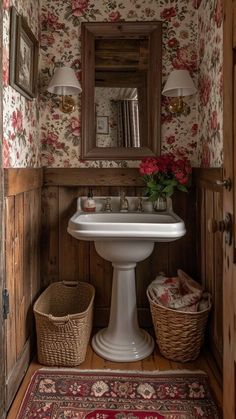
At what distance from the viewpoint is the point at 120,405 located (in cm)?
156

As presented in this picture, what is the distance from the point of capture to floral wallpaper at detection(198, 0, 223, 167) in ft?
5.79

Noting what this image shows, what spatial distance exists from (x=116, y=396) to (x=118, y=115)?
5.24 ft

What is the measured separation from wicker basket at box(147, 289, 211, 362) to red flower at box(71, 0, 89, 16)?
1.85m

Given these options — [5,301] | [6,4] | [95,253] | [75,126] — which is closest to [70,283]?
[95,253]

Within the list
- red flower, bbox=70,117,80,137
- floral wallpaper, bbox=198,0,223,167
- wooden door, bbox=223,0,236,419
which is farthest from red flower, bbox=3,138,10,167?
floral wallpaper, bbox=198,0,223,167

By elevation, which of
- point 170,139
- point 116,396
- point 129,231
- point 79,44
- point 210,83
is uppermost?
point 79,44

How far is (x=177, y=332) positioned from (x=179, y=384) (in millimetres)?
258

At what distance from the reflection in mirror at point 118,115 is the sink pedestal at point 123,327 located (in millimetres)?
722

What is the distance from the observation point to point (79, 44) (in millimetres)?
2234

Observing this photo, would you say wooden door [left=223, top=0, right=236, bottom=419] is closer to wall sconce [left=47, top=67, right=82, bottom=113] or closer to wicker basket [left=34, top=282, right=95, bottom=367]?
wicker basket [left=34, top=282, right=95, bottom=367]

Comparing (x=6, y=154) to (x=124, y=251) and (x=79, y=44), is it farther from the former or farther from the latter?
(x=79, y=44)

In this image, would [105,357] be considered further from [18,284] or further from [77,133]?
[77,133]

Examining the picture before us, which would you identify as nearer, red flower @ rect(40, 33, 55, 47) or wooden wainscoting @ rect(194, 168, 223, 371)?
wooden wainscoting @ rect(194, 168, 223, 371)

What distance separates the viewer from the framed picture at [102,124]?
224cm
